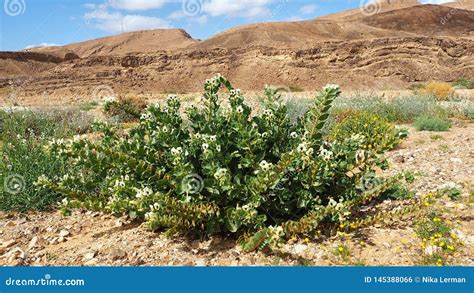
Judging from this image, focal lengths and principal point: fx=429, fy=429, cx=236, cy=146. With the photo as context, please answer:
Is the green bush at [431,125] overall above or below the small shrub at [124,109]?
below

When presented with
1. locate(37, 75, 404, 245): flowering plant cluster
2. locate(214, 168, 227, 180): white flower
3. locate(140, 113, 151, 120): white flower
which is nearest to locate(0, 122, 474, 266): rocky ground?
locate(37, 75, 404, 245): flowering plant cluster

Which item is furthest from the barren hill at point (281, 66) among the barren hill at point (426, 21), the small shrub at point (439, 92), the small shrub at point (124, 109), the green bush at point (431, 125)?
the green bush at point (431, 125)

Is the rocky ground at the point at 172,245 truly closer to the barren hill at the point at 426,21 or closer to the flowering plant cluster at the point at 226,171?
the flowering plant cluster at the point at 226,171

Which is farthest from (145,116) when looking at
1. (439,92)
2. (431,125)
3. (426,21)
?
(426,21)

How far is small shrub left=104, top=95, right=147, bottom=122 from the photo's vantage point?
4070 millimetres

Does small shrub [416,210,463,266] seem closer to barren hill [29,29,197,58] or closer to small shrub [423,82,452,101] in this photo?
small shrub [423,82,452,101]

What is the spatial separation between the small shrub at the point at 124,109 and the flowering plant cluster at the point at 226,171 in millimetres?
372

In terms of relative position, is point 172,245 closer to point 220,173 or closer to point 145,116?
point 220,173

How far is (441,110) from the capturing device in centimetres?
1098

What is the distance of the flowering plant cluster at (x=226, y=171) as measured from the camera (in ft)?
10.6

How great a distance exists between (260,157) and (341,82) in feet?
84.9

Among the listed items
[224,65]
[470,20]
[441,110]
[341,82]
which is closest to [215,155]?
[441,110]

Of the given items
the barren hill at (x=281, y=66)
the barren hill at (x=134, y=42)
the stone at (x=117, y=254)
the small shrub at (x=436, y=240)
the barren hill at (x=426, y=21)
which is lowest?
the small shrub at (x=436, y=240)

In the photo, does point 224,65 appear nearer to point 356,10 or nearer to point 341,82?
point 341,82
